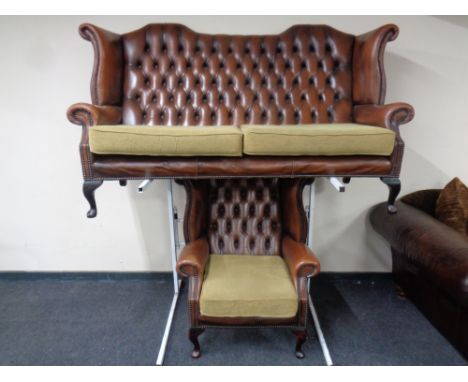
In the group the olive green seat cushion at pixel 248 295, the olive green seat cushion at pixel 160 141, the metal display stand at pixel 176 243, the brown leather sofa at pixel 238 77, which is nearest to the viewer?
the olive green seat cushion at pixel 160 141

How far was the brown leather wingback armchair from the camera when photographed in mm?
1414

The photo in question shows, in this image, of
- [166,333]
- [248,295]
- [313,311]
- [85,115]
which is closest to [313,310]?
[313,311]

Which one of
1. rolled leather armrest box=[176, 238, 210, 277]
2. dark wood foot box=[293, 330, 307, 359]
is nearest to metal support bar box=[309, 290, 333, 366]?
dark wood foot box=[293, 330, 307, 359]

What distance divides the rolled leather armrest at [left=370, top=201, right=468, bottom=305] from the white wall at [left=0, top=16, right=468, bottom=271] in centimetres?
28

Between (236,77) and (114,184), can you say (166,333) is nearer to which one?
(114,184)

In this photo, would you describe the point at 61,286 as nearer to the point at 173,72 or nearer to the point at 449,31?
the point at 173,72

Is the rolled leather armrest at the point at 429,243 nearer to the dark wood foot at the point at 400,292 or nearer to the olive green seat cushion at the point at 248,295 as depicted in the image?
the dark wood foot at the point at 400,292

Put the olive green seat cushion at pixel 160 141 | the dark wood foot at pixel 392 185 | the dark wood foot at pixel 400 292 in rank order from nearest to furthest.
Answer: the olive green seat cushion at pixel 160 141, the dark wood foot at pixel 392 185, the dark wood foot at pixel 400 292

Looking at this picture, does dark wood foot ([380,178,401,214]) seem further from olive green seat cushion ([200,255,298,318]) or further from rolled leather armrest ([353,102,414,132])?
olive green seat cushion ([200,255,298,318])

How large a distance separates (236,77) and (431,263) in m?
1.46

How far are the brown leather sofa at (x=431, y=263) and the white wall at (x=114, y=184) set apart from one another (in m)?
0.20

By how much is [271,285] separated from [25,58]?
204 centimetres

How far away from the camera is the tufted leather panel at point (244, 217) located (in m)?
1.82

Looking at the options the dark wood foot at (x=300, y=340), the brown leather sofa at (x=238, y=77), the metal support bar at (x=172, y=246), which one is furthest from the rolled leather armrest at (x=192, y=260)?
the brown leather sofa at (x=238, y=77)
